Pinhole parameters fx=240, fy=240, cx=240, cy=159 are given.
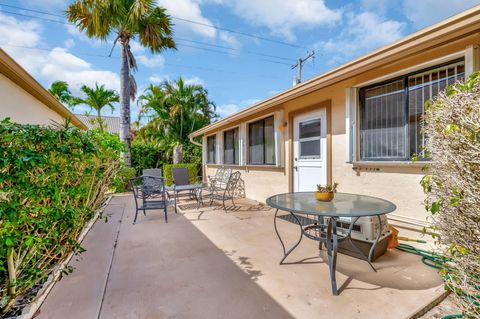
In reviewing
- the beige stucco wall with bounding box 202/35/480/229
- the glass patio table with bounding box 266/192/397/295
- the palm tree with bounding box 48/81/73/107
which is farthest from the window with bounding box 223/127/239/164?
the palm tree with bounding box 48/81/73/107

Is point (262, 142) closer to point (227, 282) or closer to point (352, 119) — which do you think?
point (352, 119)

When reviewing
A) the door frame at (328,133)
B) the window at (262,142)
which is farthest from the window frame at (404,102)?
the window at (262,142)

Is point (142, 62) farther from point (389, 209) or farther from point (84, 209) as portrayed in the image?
point (389, 209)

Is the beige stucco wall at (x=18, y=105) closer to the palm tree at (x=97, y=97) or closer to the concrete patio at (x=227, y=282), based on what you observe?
the concrete patio at (x=227, y=282)

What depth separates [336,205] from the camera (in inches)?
96.6

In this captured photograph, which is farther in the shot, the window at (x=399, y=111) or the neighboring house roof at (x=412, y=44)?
the window at (x=399, y=111)

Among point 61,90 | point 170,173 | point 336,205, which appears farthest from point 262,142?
point 61,90

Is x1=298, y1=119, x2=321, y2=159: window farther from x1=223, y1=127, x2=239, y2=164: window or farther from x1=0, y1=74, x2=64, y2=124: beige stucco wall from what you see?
x1=0, y1=74, x2=64, y2=124: beige stucco wall

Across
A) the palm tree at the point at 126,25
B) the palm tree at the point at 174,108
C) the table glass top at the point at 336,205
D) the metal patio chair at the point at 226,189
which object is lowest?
the metal patio chair at the point at 226,189

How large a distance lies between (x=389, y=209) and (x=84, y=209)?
3243 mm

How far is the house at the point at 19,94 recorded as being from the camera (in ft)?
10.7

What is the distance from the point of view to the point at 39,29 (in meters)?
9.70

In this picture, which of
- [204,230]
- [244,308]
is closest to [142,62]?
[204,230]

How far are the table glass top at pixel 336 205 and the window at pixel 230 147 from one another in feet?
17.0
